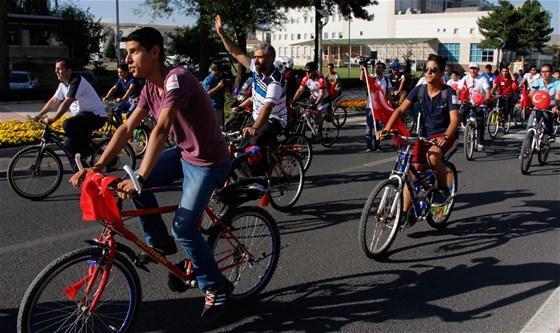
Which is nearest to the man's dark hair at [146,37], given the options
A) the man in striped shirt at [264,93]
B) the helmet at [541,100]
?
the man in striped shirt at [264,93]

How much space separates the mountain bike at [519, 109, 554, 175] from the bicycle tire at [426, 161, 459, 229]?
3.76m

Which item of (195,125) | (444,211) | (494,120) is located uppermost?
(195,125)

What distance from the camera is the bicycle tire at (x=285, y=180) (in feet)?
22.3

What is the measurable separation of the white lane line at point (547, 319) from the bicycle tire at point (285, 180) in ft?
11.2

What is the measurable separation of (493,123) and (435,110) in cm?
907

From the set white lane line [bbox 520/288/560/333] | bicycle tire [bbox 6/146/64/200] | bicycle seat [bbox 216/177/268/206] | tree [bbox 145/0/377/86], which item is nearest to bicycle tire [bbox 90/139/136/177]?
bicycle tire [bbox 6/146/64/200]

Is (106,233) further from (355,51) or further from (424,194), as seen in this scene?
(355,51)

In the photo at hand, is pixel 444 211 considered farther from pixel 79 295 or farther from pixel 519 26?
pixel 519 26

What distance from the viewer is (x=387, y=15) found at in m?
116

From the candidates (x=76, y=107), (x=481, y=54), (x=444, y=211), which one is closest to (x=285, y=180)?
(x=444, y=211)

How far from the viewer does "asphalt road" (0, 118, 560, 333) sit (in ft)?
12.7

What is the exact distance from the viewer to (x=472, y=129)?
1117 cm

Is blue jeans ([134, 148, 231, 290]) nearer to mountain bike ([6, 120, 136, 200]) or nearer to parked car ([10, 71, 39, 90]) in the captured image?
mountain bike ([6, 120, 136, 200])

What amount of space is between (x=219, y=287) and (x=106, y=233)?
921 mm
